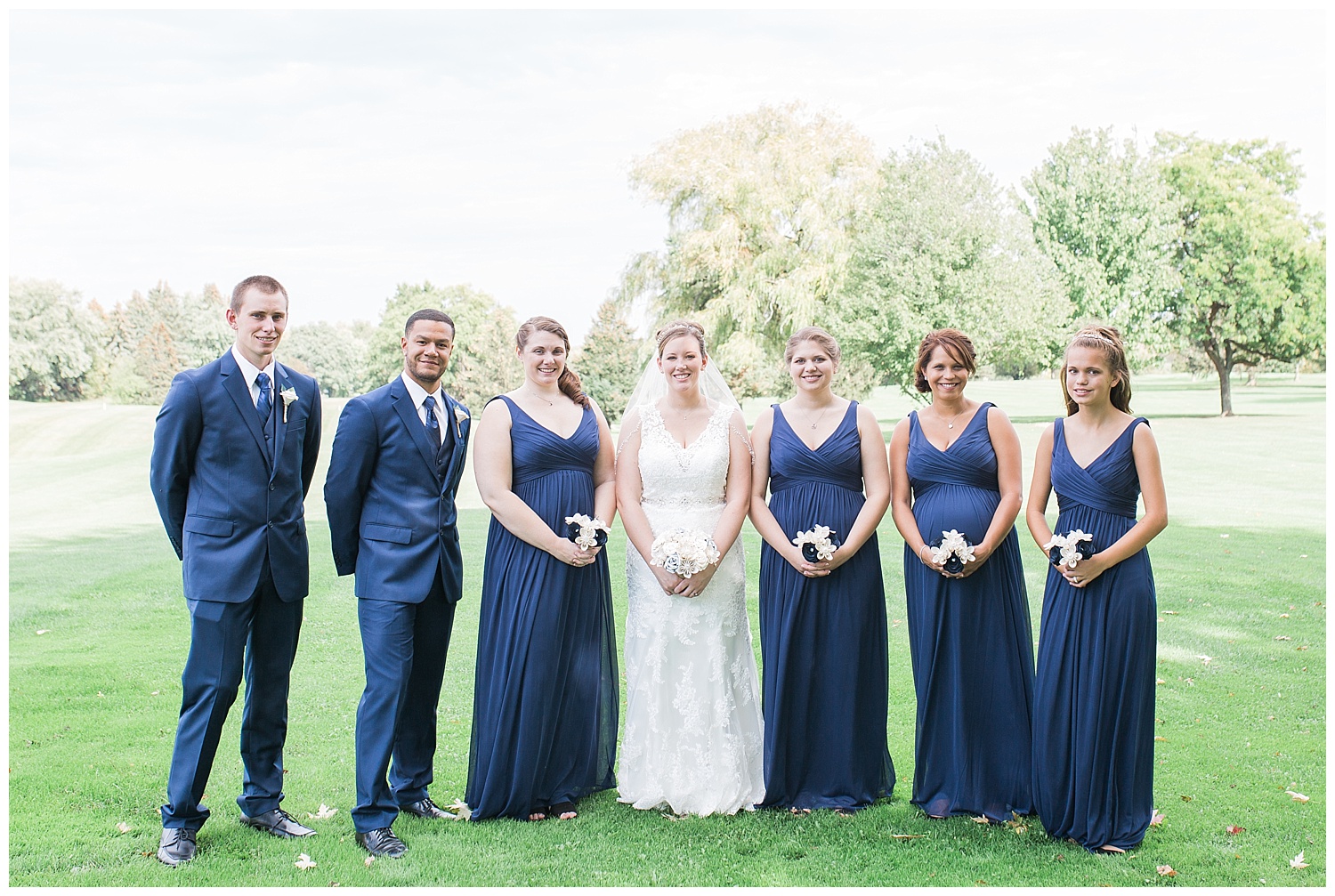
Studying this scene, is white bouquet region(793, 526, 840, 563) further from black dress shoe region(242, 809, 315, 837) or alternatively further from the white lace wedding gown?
black dress shoe region(242, 809, 315, 837)

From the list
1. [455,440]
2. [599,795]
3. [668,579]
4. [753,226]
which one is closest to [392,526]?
[455,440]

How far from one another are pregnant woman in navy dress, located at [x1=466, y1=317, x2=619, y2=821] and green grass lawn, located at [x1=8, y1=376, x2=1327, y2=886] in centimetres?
25

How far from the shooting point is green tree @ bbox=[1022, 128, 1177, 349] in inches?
1454

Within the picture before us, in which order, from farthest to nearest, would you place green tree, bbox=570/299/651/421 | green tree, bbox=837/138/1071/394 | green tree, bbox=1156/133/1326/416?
green tree, bbox=1156/133/1326/416
green tree, bbox=570/299/651/421
green tree, bbox=837/138/1071/394

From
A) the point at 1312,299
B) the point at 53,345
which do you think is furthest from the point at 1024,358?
the point at 53,345

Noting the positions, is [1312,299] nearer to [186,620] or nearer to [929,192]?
[929,192]

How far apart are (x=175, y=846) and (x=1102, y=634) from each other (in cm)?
420

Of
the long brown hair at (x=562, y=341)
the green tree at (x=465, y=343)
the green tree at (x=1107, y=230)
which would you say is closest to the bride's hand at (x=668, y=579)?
the long brown hair at (x=562, y=341)

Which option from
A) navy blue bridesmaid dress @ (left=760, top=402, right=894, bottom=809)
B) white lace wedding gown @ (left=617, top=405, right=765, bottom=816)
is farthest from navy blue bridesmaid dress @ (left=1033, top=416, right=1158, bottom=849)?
white lace wedding gown @ (left=617, top=405, right=765, bottom=816)

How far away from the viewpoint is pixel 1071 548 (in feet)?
15.1

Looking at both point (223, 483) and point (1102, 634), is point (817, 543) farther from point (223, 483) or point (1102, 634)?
point (223, 483)

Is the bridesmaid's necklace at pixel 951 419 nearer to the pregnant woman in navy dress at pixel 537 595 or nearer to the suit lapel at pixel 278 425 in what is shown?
the pregnant woman in navy dress at pixel 537 595

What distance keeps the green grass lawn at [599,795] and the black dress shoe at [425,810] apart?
9 centimetres

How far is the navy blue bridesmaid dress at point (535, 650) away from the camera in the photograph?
5.03 m
